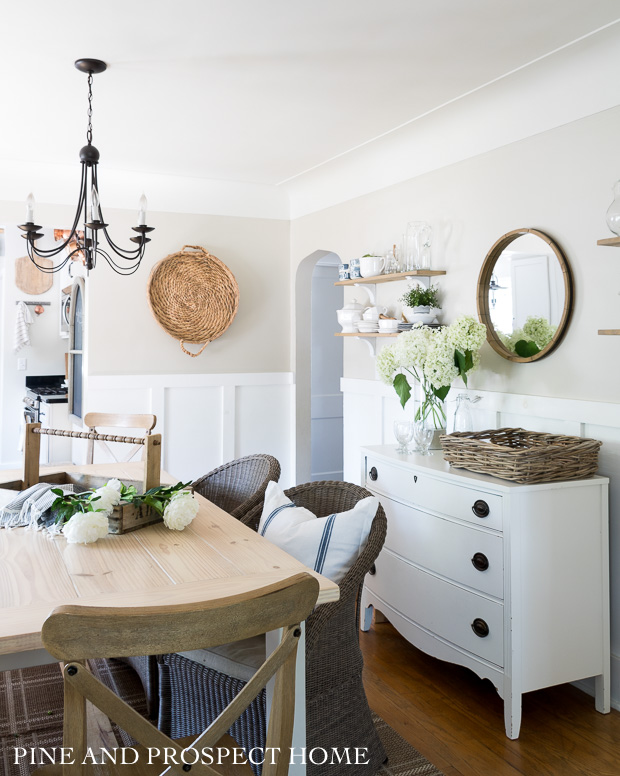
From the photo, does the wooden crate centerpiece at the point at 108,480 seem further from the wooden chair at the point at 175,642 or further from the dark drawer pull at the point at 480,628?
the dark drawer pull at the point at 480,628

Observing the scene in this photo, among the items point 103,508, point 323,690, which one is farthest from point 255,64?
point 323,690

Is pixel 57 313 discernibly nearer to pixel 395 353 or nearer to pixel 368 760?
pixel 395 353

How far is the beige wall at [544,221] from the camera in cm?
254

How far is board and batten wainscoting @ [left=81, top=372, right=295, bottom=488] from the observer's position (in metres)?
4.50

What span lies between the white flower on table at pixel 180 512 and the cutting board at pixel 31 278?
5436mm

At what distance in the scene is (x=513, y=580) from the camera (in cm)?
228

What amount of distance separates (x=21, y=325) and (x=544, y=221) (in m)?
5.44

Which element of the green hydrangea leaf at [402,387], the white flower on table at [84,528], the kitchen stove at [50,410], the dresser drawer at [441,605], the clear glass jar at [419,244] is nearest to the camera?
the white flower on table at [84,528]

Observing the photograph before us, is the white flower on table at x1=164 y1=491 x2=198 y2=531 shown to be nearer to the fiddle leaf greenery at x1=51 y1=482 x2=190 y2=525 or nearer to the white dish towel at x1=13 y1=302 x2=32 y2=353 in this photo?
the fiddle leaf greenery at x1=51 y1=482 x2=190 y2=525

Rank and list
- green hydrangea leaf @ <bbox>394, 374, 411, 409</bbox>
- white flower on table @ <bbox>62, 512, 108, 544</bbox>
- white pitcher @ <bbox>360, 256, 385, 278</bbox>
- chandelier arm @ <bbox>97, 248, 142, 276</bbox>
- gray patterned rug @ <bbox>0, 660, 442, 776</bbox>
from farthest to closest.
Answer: chandelier arm @ <bbox>97, 248, 142, 276</bbox>
white pitcher @ <bbox>360, 256, 385, 278</bbox>
green hydrangea leaf @ <bbox>394, 374, 411, 409</bbox>
gray patterned rug @ <bbox>0, 660, 442, 776</bbox>
white flower on table @ <bbox>62, 512, 108, 544</bbox>

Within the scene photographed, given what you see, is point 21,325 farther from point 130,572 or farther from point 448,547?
point 130,572

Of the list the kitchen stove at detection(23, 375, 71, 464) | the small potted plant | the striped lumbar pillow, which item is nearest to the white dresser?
the striped lumbar pillow

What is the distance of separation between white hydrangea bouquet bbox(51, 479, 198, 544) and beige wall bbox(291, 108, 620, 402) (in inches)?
63.0

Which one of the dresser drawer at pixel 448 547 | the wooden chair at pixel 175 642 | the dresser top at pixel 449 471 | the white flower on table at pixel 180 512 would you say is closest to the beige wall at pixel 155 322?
the dresser top at pixel 449 471
